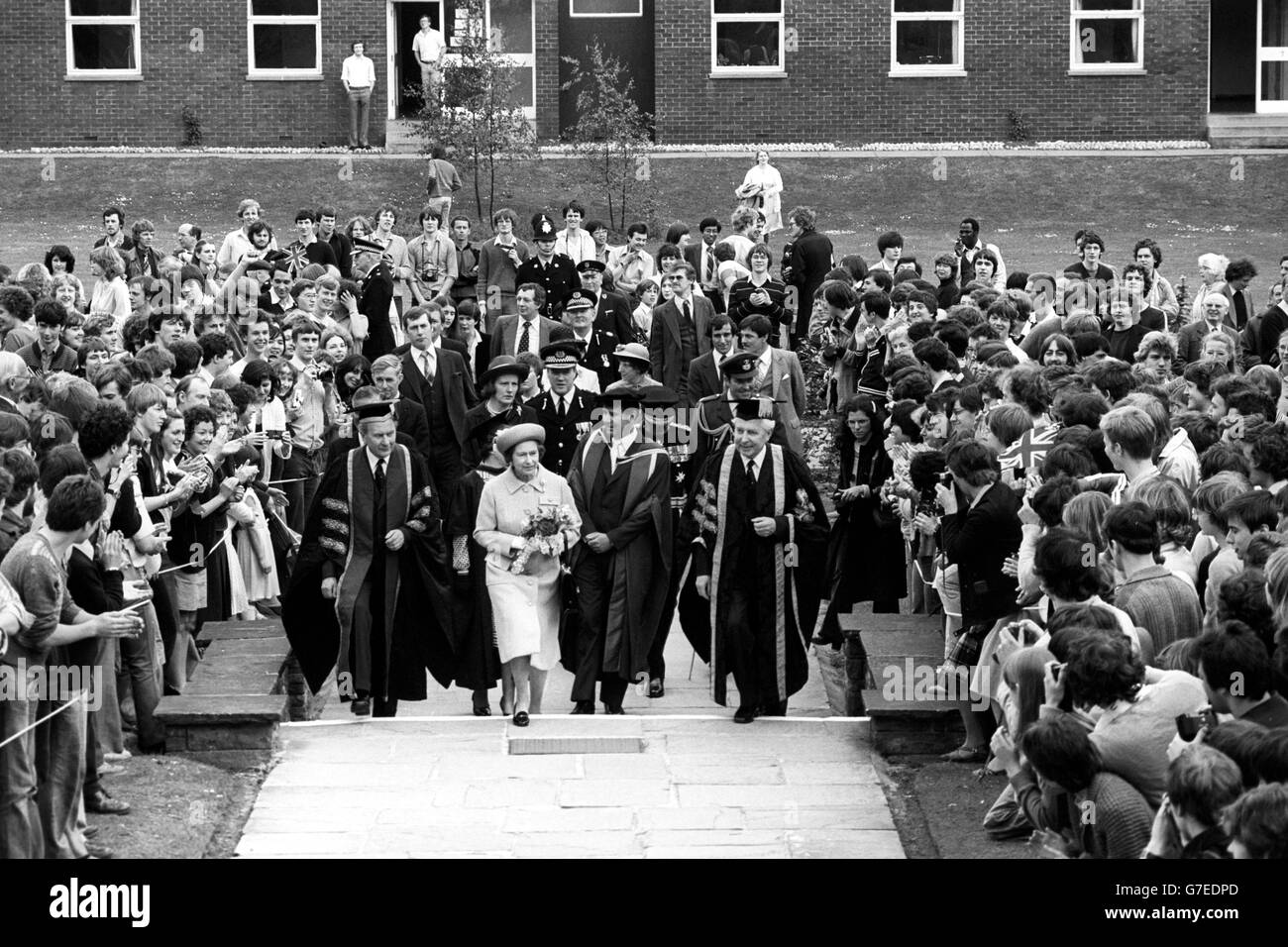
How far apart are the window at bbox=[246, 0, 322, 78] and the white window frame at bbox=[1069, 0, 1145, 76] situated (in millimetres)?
11468

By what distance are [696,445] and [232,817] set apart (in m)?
5.72

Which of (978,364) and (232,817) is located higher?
(978,364)

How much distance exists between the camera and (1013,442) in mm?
10891

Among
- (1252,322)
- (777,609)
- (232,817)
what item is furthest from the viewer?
(1252,322)

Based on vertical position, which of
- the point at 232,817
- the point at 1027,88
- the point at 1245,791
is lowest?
the point at 232,817

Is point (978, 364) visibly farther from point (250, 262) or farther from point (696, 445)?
point (250, 262)

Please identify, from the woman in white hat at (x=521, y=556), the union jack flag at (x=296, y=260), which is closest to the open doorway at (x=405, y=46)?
the union jack flag at (x=296, y=260)

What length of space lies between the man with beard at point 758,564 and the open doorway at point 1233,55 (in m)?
23.6

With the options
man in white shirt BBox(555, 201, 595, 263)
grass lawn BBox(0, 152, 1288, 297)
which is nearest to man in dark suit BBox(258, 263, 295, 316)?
man in white shirt BBox(555, 201, 595, 263)

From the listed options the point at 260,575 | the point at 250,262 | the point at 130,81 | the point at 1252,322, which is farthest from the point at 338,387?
the point at 130,81

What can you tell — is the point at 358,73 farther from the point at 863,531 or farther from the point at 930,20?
the point at 863,531

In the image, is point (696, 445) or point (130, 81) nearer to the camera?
point (696, 445)

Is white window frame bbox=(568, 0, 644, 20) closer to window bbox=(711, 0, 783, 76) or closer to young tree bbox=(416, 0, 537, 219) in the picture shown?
window bbox=(711, 0, 783, 76)

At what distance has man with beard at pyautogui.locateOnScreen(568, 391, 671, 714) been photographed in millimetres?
11938
